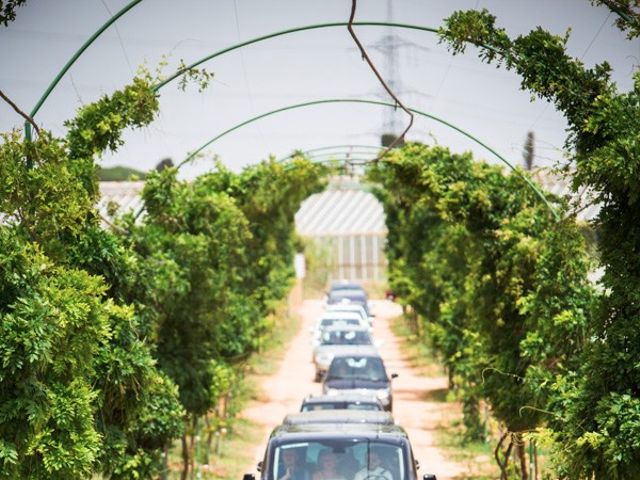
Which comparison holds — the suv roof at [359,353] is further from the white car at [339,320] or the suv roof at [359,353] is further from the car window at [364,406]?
the white car at [339,320]

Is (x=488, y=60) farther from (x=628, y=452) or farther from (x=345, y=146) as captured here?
(x=345, y=146)

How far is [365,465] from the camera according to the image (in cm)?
1246

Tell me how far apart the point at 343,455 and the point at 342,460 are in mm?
54

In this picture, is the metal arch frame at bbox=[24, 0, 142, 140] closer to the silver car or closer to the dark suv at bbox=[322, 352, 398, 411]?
the dark suv at bbox=[322, 352, 398, 411]

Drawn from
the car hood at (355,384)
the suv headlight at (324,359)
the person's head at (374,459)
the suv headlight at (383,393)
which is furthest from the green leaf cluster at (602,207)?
the suv headlight at (324,359)

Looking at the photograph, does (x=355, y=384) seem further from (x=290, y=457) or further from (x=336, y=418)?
(x=290, y=457)

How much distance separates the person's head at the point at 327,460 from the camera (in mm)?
12414

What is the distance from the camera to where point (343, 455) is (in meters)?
12.5

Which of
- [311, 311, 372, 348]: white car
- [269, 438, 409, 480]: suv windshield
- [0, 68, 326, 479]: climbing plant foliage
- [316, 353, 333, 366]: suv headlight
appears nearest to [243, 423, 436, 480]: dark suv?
[269, 438, 409, 480]: suv windshield

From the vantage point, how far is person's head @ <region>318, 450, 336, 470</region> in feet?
40.7

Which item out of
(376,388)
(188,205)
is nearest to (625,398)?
(188,205)

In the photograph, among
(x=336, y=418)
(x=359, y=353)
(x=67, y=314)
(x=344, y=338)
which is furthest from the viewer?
(x=344, y=338)

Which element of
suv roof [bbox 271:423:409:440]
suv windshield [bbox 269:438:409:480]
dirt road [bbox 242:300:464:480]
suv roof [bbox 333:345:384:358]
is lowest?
dirt road [bbox 242:300:464:480]

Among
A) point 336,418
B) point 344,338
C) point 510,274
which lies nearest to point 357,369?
point 344,338
